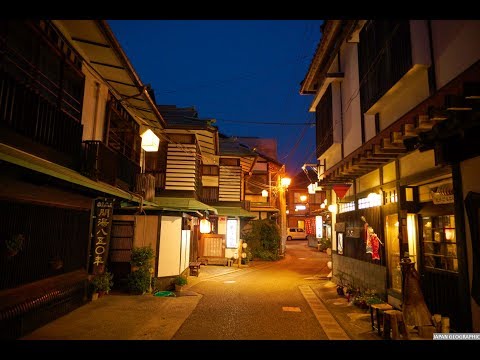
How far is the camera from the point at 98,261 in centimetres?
1211

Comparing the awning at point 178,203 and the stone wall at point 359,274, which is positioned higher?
the awning at point 178,203

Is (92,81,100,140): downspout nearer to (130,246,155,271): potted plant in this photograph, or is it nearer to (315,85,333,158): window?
(130,246,155,271): potted plant

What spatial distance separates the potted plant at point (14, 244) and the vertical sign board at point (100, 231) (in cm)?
479

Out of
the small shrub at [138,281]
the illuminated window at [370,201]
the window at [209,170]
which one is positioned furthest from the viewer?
the window at [209,170]

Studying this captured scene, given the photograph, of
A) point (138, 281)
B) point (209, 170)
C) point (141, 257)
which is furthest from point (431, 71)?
point (209, 170)

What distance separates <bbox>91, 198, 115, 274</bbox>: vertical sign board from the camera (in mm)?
12094

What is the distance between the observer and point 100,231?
40.0 feet

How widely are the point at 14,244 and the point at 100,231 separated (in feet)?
16.8

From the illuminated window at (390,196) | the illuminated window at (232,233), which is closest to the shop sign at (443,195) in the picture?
the illuminated window at (390,196)

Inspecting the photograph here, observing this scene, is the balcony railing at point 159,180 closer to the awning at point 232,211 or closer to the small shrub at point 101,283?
the awning at point 232,211

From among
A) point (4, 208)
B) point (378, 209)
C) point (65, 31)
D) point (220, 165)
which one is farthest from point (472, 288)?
point (220, 165)

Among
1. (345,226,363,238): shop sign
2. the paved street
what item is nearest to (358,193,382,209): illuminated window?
(345,226,363,238): shop sign

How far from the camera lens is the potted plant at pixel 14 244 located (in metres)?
7.02

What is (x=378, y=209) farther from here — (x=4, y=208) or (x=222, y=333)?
(x=4, y=208)
